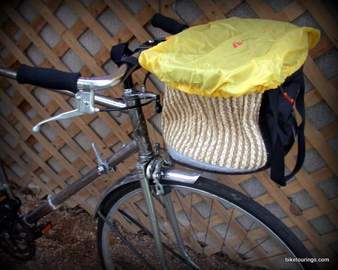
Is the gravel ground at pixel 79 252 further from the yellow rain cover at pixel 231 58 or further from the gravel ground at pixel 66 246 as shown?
the yellow rain cover at pixel 231 58

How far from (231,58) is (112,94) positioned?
846 millimetres

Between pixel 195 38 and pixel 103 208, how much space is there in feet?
2.06

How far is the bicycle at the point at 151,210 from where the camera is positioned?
2.50 ft

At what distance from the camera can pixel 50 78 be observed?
2.39ft

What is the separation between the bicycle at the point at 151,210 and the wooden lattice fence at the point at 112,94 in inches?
8.3

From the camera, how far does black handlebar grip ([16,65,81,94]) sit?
72cm

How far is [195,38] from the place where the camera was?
77 centimetres

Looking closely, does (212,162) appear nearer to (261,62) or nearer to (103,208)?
(261,62)

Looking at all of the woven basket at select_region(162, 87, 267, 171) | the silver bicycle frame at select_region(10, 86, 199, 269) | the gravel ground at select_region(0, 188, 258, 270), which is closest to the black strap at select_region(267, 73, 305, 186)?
the woven basket at select_region(162, 87, 267, 171)

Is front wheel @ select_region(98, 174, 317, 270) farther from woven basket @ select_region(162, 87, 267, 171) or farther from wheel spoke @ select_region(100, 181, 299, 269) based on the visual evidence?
woven basket @ select_region(162, 87, 267, 171)

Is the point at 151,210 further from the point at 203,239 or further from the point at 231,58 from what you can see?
the point at 203,239

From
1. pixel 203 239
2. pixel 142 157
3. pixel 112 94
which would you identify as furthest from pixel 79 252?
pixel 142 157

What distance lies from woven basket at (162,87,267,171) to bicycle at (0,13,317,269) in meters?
0.12

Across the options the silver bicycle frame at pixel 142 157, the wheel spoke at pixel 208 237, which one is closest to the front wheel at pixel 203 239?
the wheel spoke at pixel 208 237
